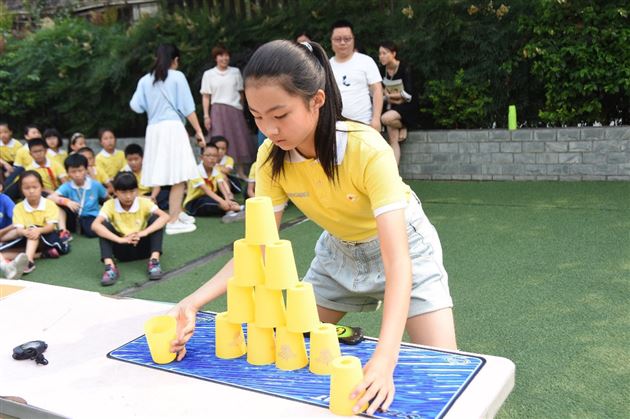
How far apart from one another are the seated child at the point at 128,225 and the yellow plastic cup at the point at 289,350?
3529mm

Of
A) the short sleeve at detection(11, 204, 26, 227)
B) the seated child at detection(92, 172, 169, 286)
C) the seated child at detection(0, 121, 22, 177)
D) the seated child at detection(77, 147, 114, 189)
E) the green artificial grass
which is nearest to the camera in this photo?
the green artificial grass

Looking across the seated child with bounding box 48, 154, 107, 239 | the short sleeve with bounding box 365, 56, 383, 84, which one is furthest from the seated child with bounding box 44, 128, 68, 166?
the short sleeve with bounding box 365, 56, 383, 84

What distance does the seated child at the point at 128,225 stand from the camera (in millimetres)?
5113

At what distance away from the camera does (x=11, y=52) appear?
36.1 feet

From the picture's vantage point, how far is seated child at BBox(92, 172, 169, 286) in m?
5.11

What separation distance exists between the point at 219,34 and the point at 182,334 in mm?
7525

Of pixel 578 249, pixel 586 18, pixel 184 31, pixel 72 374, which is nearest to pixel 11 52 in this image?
pixel 184 31

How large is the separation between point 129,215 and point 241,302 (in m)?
3.82

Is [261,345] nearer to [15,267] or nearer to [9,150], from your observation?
[15,267]

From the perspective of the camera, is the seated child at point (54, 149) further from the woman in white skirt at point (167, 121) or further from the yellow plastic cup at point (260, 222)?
the yellow plastic cup at point (260, 222)

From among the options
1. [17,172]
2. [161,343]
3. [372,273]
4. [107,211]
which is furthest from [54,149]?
[161,343]

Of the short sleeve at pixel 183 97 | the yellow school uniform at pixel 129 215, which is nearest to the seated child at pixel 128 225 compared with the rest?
the yellow school uniform at pixel 129 215

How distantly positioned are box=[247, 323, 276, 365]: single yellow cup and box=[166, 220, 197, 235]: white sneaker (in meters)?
4.56

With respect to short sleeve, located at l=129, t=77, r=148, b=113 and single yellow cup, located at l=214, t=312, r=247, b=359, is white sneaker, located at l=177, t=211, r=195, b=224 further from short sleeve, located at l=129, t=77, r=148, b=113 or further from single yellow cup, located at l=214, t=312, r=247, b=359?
single yellow cup, located at l=214, t=312, r=247, b=359
